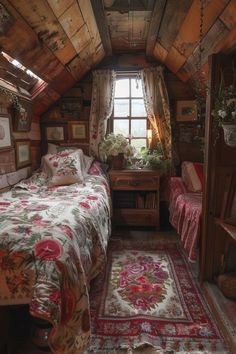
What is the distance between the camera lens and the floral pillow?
9.21ft

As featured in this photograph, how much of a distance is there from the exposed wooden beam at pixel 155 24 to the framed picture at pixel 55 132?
1.55 m

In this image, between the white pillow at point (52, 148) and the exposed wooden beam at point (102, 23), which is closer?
the exposed wooden beam at point (102, 23)

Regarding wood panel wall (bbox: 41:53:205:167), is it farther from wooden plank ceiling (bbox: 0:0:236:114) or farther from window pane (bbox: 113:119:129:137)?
window pane (bbox: 113:119:129:137)

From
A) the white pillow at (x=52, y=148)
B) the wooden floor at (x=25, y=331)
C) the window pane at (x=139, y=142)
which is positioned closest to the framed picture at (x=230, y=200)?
the wooden floor at (x=25, y=331)

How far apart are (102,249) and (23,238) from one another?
0.77 m

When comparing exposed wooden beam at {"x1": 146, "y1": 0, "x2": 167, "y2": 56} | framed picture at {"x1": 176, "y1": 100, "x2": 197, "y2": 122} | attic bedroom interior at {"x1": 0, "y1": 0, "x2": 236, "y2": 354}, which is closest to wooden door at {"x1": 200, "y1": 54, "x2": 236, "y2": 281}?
attic bedroom interior at {"x1": 0, "y1": 0, "x2": 236, "y2": 354}

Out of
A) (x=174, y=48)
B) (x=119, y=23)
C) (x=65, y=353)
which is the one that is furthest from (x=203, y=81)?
(x=65, y=353)

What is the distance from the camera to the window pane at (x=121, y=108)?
12.0 ft

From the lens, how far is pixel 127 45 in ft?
10.4

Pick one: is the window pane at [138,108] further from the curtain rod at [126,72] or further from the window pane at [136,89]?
the curtain rod at [126,72]

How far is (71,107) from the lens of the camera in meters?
3.55

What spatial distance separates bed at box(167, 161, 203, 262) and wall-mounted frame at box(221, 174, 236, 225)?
356mm

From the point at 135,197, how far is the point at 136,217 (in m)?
0.26

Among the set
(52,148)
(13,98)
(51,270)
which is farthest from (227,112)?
(52,148)
